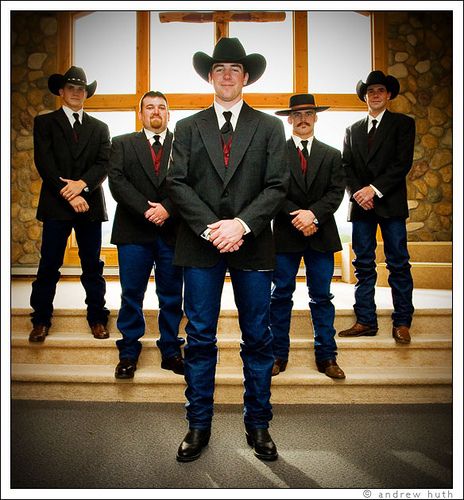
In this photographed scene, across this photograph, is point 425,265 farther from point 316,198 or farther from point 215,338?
point 215,338

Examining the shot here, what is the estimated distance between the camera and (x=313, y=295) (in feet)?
7.38

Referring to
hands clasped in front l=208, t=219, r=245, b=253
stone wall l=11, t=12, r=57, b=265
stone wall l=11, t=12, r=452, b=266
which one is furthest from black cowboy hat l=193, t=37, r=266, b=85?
stone wall l=11, t=12, r=452, b=266

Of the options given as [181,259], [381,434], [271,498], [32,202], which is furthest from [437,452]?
[32,202]

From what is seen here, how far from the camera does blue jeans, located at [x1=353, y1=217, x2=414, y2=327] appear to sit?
7.90 ft

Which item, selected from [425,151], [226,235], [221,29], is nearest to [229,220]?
[226,235]

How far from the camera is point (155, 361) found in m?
2.39

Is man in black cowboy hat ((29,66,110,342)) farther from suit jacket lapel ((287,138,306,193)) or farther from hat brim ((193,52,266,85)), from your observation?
suit jacket lapel ((287,138,306,193))

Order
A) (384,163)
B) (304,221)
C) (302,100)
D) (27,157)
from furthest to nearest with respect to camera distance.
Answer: (27,157) → (384,163) → (302,100) → (304,221)

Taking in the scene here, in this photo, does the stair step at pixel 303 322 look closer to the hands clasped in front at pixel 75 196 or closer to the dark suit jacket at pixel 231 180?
the hands clasped in front at pixel 75 196

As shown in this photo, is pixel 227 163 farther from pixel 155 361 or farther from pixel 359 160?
pixel 155 361

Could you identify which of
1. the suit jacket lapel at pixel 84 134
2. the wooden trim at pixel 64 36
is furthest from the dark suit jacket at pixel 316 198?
the wooden trim at pixel 64 36

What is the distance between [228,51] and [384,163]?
1.19 metres

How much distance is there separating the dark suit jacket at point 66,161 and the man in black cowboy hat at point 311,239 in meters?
1.06

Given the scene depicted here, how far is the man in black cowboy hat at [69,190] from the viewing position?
93.7 inches
